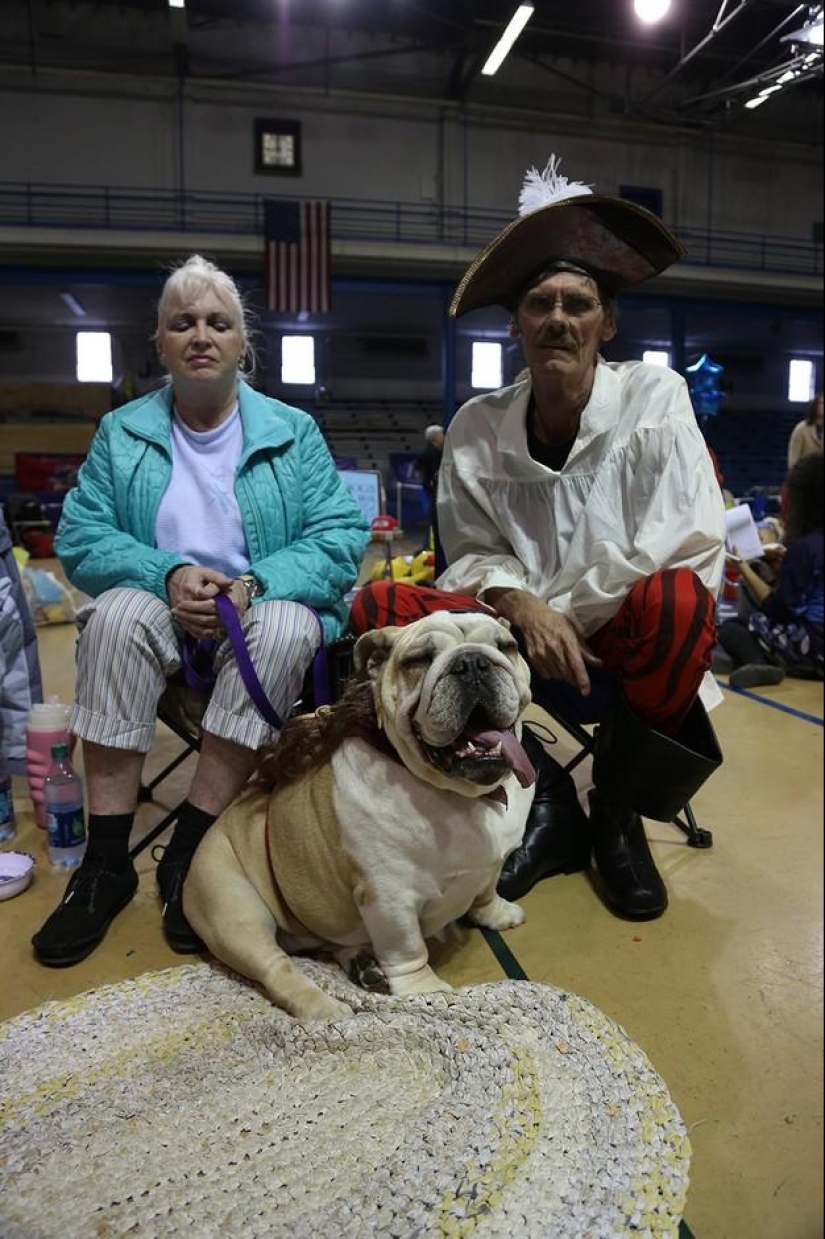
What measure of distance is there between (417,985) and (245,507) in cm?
82

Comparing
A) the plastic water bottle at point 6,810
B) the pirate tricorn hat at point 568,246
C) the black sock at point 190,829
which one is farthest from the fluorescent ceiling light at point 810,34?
the plastic water bottle at point 6,810

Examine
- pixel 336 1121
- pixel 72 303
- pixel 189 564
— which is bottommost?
pixel 336 1121

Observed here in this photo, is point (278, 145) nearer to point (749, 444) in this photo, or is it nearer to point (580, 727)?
point (580, 727)

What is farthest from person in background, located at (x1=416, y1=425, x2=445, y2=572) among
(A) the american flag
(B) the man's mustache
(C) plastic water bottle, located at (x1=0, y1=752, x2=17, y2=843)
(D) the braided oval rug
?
(C) plastic water bottle, located at (x1=0, y1=752, x2=17, y2=843)

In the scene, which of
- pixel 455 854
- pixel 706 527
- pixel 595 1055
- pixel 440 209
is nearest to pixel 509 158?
pixel 440 209

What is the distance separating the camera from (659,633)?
1.17m

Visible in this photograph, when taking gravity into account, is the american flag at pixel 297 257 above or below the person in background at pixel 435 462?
above

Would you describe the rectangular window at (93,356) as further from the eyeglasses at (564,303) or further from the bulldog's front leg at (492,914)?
the bulldog's front leg at (492,914)

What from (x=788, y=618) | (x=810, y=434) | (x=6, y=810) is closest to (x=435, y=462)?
(x=6, y=810)

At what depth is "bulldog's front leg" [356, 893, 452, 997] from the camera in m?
1.05

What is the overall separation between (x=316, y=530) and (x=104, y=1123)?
932 mm

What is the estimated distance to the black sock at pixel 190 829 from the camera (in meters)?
1.34

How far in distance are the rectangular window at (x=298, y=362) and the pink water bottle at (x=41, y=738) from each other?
93 centimetres

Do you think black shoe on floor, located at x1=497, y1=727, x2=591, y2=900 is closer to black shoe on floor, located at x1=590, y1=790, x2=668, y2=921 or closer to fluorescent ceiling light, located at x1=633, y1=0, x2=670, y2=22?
black shoe on floor, located at x1=590, y1=790, x2=668, y2=921
